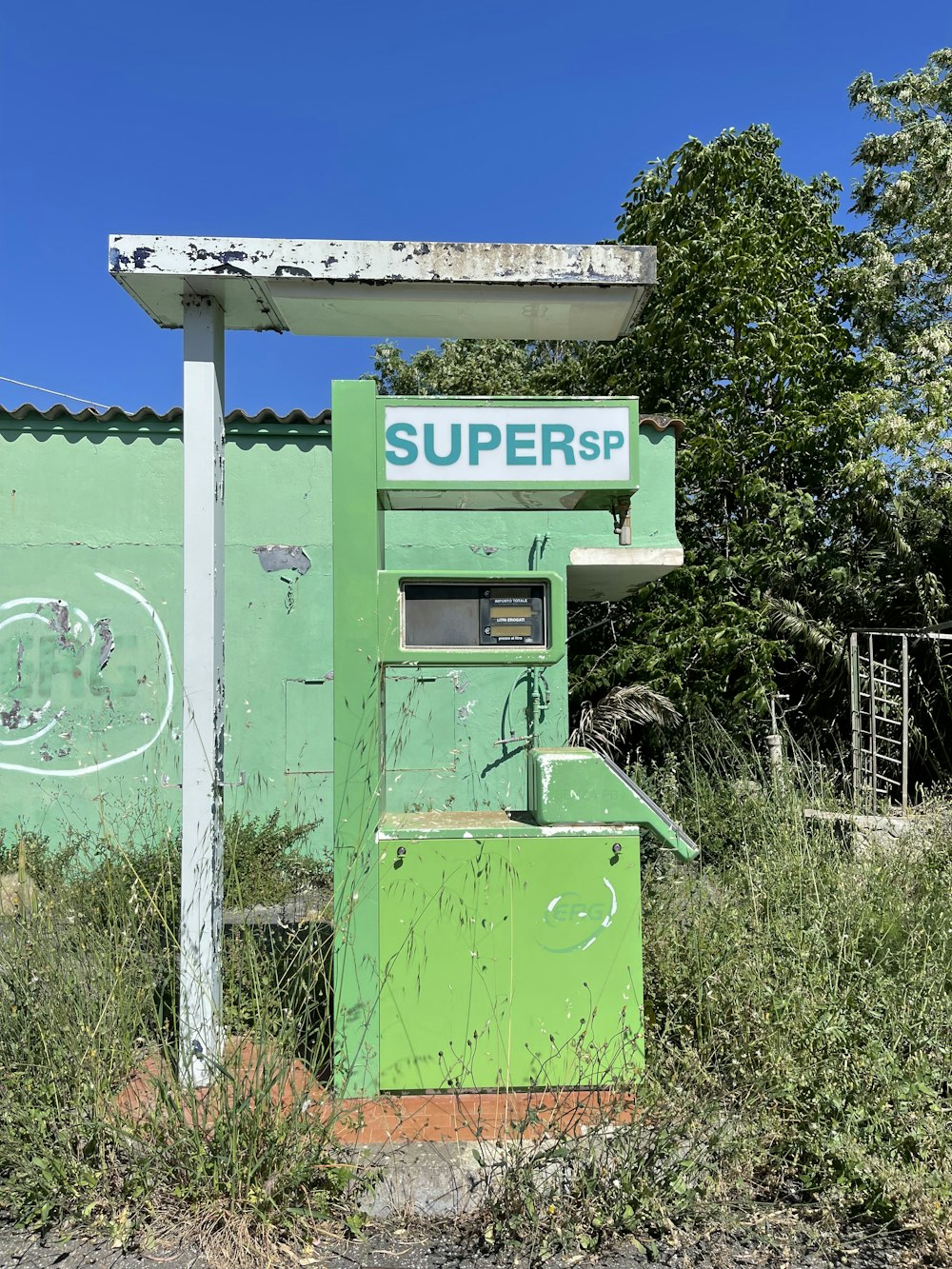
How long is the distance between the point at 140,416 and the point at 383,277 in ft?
14.5

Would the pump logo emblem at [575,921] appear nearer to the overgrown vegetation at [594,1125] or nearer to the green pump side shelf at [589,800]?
the green pump side shelf at [589,800]

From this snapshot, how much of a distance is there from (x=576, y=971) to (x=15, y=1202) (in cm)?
203

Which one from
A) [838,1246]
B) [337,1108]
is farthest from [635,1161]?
[337,1108]

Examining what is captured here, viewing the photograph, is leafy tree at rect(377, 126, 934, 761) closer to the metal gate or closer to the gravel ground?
the metal gate

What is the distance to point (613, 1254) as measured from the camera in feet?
8.84

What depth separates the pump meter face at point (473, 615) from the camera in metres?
3.57

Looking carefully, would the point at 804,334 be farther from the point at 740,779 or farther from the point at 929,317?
the point at 740,779

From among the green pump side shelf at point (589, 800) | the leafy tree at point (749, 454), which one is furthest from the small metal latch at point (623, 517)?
the leafy tree at point (749, 454)

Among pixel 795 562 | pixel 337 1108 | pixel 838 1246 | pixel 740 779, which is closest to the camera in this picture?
pixel 838 1246

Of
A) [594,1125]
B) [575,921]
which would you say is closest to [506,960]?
[575,921]

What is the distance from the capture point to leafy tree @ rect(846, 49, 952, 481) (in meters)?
8.97

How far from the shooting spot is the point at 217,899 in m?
3.62

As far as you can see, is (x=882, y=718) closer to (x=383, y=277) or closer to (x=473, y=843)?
(x=473, y=843)

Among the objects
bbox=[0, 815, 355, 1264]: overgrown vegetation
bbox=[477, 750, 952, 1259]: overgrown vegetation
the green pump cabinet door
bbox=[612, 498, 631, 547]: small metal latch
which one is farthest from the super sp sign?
bbox=[477, 750, 952, 1259]: overgrown vegetation
